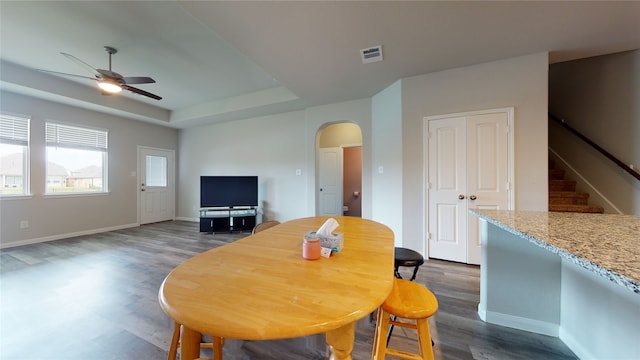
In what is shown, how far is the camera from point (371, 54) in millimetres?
2643

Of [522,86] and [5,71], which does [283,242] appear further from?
[5,71]

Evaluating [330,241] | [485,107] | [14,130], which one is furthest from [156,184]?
[485,107]

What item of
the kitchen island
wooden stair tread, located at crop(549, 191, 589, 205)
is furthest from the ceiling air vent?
wooden stair tread, located at crop(549, 191, 589, 205)

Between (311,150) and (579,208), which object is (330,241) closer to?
(311,150)

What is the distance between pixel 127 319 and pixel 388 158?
353cm

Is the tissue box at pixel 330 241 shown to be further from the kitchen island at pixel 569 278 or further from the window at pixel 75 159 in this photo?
the window at pixel 75 159

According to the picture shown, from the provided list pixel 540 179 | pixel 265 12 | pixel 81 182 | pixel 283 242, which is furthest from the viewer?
pixel 81 182

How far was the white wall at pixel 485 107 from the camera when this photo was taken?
2666 millimetres

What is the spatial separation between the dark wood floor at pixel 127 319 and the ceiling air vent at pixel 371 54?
8.70 feet

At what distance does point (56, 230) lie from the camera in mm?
4195

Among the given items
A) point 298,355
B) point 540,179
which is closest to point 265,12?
point 298,355

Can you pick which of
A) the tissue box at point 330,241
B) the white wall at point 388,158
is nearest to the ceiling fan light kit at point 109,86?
the tissue box at point 330,241

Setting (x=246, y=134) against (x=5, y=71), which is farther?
(x=246, y=134)

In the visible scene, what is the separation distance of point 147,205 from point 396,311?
660cm
